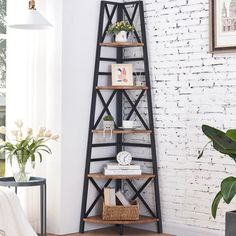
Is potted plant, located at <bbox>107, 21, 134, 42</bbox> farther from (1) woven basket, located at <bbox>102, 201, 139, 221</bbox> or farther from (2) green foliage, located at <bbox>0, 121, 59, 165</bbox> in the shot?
(1) woven basket, located at <bbox>102, 201, 139, 221</bbox>

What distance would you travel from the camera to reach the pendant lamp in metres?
5.33

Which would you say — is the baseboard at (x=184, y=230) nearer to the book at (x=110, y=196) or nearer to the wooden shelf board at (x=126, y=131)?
the book at (x=110, y=196)

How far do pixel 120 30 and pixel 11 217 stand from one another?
7.07 feet

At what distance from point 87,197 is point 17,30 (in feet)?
5.32

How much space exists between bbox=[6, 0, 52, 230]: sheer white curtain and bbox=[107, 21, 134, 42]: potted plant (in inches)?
23.2

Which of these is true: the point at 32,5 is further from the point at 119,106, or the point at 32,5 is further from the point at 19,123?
the point at 119,106

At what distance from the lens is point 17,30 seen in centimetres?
582

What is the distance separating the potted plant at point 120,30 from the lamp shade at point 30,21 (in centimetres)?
81

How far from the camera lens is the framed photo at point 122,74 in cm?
618

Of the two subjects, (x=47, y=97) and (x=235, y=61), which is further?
(x=47, y=97)

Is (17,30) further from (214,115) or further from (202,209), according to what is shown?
(202,209)

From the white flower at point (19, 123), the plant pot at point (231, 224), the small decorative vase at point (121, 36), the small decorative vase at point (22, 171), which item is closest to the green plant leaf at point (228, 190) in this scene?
the plant pot at point (231, 224)

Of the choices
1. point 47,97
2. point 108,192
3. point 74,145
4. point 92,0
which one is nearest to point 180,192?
point 108,192

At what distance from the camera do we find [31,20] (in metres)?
5.34
